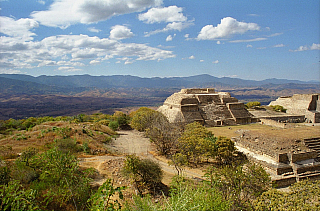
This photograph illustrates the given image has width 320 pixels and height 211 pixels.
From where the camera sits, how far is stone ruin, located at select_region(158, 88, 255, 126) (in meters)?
23.0

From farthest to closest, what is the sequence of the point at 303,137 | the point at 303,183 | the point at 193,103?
the point at 193,103 < the point at 303,137 < the point at 303,183

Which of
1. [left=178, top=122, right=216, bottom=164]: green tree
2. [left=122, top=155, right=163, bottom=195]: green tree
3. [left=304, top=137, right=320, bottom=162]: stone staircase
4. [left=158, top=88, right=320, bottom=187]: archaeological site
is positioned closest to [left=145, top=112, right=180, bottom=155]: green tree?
[left=178, top=122, right=216, bottom=164]: green tree

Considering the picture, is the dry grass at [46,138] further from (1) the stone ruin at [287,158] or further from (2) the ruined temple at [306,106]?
Answer: (2) the ruined temple at [306,106]

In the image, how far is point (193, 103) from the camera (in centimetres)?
2481

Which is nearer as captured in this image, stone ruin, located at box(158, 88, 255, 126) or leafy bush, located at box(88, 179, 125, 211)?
leafy bush, located at box(88, 179, 125, 211)

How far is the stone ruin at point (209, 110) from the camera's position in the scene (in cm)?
2298

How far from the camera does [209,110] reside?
24.7m

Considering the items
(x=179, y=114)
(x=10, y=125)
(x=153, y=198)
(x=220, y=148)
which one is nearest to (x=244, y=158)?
(x=220, y=148)

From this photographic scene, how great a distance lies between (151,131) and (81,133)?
6741 millimetres

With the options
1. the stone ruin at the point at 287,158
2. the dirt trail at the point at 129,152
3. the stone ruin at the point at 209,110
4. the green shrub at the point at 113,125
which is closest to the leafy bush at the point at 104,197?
the dirt trail at the point at 129,152

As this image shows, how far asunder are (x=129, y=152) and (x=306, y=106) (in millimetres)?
23606

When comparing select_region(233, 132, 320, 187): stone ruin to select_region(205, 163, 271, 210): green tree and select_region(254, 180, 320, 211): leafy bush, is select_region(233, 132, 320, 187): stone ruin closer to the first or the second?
select_region(205, 163, 271, 210): green tree

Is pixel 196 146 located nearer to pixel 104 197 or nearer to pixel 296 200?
pixel 296 200

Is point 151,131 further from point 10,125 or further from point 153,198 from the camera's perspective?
point 10,125
